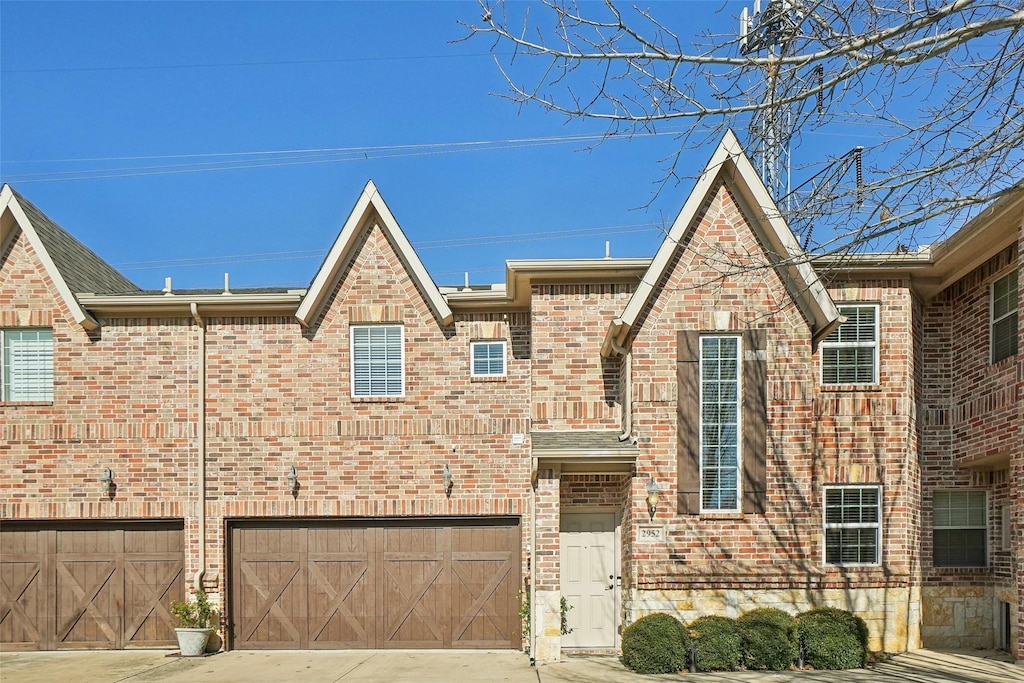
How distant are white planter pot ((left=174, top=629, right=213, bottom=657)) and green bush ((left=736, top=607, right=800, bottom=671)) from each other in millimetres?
8010

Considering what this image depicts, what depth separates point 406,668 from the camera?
12.9 meters

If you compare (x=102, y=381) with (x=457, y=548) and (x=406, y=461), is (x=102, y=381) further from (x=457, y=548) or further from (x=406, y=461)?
(x=457, y=548)

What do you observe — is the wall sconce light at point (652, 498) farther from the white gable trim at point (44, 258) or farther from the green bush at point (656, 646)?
the white gable trim at point (44, 258)

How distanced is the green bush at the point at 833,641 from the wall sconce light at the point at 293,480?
7848 millimetres

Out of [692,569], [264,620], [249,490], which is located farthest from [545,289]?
Answer: [264,620]

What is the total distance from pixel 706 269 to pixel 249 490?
26.3ft

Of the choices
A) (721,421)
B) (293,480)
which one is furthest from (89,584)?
(721,421)

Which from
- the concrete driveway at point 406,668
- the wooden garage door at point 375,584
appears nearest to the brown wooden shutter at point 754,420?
the concrete driveway at point 406,668

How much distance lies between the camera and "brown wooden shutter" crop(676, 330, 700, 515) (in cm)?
1291

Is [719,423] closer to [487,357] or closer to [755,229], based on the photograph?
[755,229]

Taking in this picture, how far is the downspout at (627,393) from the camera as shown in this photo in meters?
13.2

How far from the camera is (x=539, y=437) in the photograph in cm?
1363

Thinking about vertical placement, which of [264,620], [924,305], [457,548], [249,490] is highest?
[924,305]

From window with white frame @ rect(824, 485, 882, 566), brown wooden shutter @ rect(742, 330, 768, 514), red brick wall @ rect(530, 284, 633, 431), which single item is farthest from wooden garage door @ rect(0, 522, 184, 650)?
window with white frame @ rect(824, 485, 882, 566)
